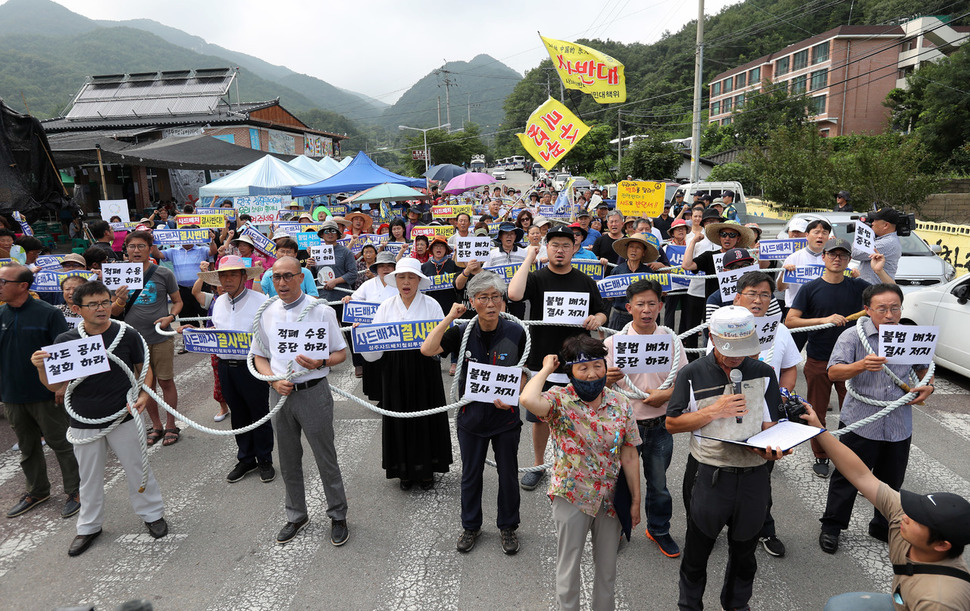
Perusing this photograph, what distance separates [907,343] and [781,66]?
73418mm

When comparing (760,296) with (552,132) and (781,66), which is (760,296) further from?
(781,66)

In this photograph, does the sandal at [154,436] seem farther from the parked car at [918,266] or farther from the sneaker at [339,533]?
the parked car at [918,266]

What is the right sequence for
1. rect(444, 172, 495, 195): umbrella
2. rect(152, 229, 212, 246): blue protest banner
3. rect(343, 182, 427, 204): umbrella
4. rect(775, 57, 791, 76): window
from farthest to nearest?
rect(775, 57, 791, 76): window, rect(444, 172, 495, 195): umbrella, rect(343, 182, 427, 204): umbrella, rect(152, 229, 212, 246): blue protest banner

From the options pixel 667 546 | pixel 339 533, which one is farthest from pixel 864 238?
pixel 339 533

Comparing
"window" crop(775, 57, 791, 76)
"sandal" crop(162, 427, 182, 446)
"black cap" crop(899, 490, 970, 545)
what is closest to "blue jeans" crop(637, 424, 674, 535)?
"black cap" crop(899, 490, 970, 545)

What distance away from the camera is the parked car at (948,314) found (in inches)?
286

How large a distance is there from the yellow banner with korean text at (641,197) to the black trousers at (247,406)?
802cm

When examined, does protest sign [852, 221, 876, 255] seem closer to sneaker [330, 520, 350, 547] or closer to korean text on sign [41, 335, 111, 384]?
sneaker [330, 520, 350, 547]

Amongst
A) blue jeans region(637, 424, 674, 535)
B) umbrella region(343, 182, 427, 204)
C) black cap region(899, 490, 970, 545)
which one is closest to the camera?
black cap region(899, 490, 970, 545)

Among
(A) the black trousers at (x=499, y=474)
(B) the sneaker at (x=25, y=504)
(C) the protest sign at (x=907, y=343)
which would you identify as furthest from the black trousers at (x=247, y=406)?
(C) the protest sign at (x=907, y=343)

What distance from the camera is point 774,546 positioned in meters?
4.17

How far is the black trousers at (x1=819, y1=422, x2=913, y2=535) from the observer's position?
4098mm

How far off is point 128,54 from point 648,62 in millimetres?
156736

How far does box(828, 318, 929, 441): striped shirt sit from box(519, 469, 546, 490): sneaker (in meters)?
2.51
